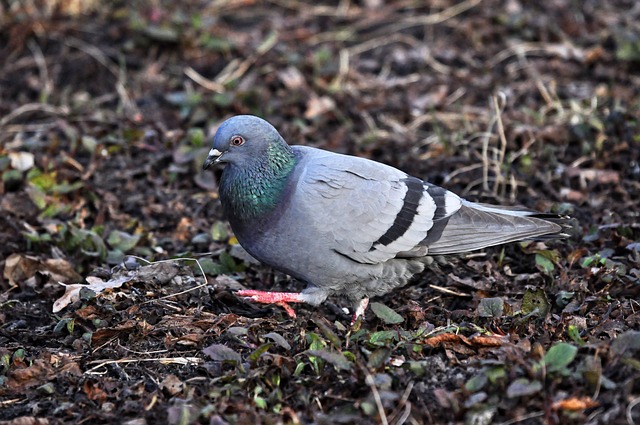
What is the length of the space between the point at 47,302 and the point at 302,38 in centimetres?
488

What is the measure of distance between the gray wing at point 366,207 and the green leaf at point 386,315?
1.18ft

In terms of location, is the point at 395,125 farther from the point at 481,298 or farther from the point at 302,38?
the point at 481,298

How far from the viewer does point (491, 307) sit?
16.1ft

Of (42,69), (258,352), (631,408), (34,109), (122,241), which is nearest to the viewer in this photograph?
(631,408)

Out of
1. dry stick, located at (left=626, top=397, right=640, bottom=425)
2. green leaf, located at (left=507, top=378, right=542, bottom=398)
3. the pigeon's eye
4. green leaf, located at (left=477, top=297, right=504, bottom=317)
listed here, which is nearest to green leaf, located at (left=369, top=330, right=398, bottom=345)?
green leaf, located at (left=477, top=297, right=504, bottom=317)

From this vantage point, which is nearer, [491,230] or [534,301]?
[534,301]

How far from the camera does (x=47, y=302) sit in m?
5.42

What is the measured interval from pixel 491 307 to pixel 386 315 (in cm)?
60

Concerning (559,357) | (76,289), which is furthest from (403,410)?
(76,289)

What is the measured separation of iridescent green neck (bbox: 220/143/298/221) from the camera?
511 centimetres

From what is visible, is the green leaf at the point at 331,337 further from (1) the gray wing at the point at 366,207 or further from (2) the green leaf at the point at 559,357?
(2) the green leaf at the point at 559,357

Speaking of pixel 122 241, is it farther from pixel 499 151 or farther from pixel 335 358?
pixel 499 151

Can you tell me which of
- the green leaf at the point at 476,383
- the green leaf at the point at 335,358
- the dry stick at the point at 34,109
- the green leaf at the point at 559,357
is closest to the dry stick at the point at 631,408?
the green leaf at the point at 559,357

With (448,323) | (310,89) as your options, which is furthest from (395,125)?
(448,323)
